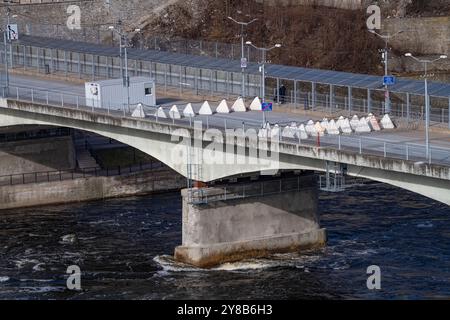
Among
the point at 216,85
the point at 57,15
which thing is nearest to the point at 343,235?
the point at 216,85

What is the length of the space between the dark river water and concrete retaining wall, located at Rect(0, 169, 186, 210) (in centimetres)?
371

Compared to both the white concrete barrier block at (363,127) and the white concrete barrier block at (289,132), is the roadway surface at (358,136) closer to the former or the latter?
the white concrete barrier block at (363,127)

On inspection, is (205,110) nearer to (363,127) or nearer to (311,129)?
(311,129)

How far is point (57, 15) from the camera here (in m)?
160

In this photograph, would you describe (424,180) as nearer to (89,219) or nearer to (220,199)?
(220,199)

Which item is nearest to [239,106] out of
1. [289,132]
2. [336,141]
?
[289,132]

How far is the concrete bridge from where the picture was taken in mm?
83938

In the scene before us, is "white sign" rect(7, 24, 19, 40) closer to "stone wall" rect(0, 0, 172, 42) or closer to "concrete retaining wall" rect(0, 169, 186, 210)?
"concrete retaining wall" rect(0, 169, 186, 210)

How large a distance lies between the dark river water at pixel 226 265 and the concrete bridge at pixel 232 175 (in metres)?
1.42

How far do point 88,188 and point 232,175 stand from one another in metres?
28.4

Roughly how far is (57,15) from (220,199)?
249ft

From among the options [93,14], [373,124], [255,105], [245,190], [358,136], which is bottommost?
[245,190]

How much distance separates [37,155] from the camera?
11688 cm
